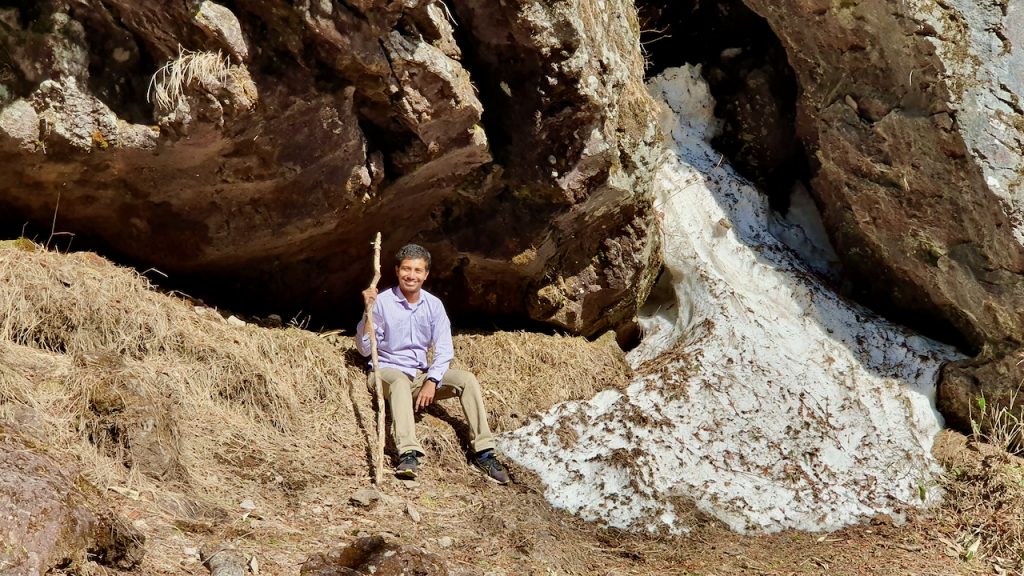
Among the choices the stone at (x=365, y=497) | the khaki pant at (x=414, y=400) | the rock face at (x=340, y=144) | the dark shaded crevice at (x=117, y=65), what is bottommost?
the stone at (x=365, y=497)

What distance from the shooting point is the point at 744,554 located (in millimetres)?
6055

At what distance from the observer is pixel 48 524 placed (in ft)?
13.4

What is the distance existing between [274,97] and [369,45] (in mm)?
683

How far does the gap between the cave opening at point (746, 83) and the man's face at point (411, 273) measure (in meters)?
3.70

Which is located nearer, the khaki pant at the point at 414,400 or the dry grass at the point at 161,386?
the dry grass at the point at 161,386

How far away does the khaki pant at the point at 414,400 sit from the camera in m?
6.29

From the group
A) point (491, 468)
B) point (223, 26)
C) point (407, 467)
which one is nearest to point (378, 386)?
point (407, 467)

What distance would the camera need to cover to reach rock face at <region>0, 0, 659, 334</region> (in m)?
5.65

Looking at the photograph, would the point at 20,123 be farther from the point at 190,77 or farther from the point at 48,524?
the point at 48,524

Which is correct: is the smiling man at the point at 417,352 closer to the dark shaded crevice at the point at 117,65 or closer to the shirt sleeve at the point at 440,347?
the shirt sleeve at the point at 440,347

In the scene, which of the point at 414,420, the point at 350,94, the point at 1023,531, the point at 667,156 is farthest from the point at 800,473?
the point at 350,94

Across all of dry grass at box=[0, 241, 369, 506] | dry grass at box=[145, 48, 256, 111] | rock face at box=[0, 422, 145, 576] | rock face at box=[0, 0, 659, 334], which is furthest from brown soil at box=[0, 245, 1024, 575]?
dry grass at box=[145, 48, 256, 111]

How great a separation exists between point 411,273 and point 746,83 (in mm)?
4255

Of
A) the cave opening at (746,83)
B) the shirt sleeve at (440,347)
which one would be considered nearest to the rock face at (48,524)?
the shirt sleeve at (440,347)
